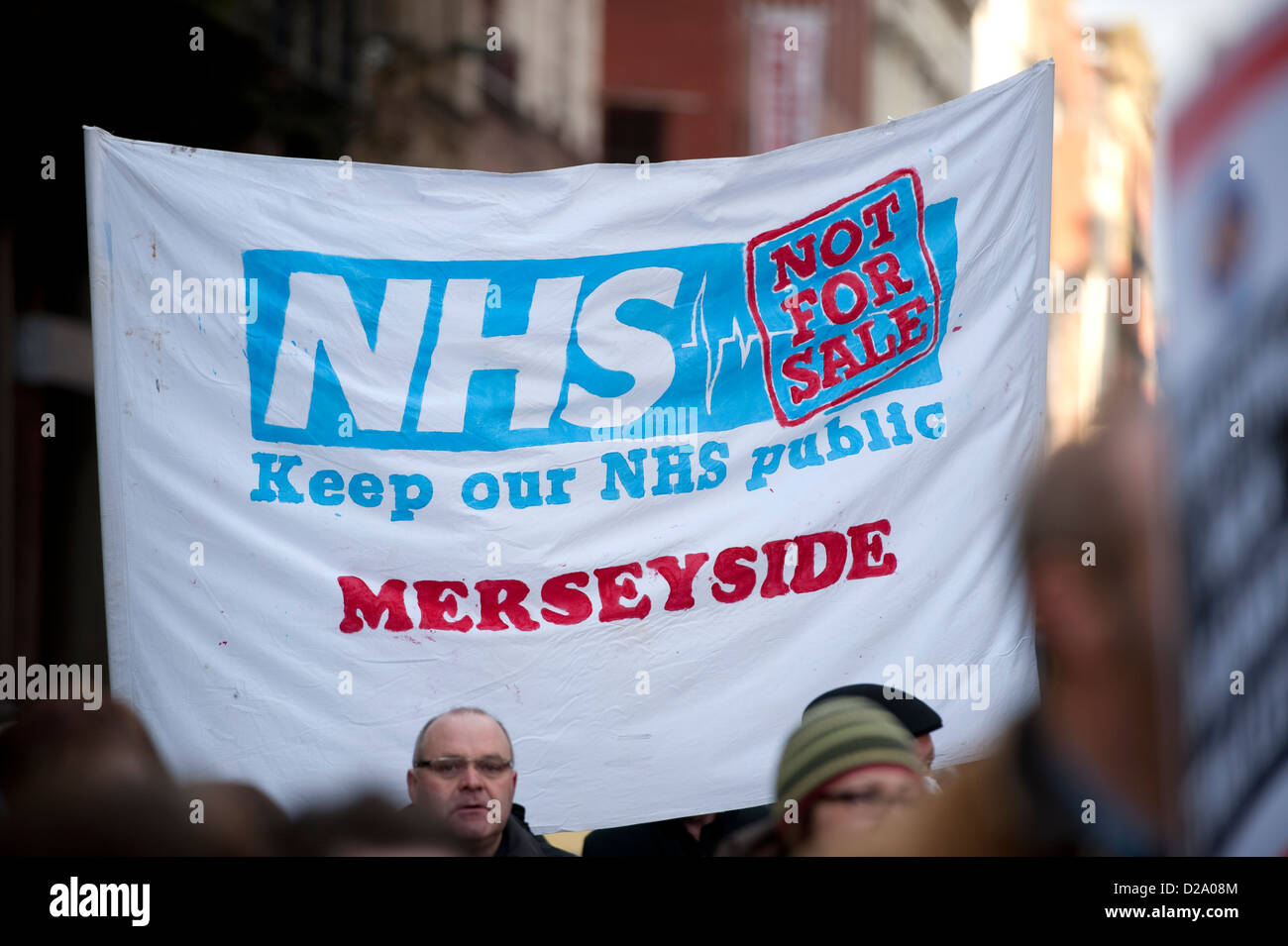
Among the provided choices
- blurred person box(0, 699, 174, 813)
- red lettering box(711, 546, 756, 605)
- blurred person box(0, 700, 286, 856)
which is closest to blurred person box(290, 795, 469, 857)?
blurred person box(0, 700, 286, 856)

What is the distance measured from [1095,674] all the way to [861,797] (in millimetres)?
1074

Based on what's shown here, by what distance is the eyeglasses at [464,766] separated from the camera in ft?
12.2

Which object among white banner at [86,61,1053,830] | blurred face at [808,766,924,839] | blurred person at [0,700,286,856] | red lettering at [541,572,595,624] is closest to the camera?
blurred person at [0,700,286,856]

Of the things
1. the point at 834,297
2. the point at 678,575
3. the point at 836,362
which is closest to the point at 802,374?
the point at 836,362

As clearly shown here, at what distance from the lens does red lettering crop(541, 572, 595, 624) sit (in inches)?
155

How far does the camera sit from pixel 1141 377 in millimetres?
1615

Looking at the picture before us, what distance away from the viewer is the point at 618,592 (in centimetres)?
396

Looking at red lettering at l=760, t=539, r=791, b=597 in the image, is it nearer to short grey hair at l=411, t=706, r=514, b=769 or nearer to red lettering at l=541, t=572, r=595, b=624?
red lettering at l=541, t=572, r=595, b=624

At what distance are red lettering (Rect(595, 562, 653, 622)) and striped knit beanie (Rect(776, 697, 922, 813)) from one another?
1.14m

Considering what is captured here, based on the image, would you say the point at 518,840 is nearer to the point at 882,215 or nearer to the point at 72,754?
the point at 72,754

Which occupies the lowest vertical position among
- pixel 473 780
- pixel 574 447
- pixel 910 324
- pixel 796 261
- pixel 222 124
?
pixel 473 780

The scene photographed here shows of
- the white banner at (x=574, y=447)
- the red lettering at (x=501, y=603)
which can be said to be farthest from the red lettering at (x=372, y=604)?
the red lettering at (x=501, y=603)
